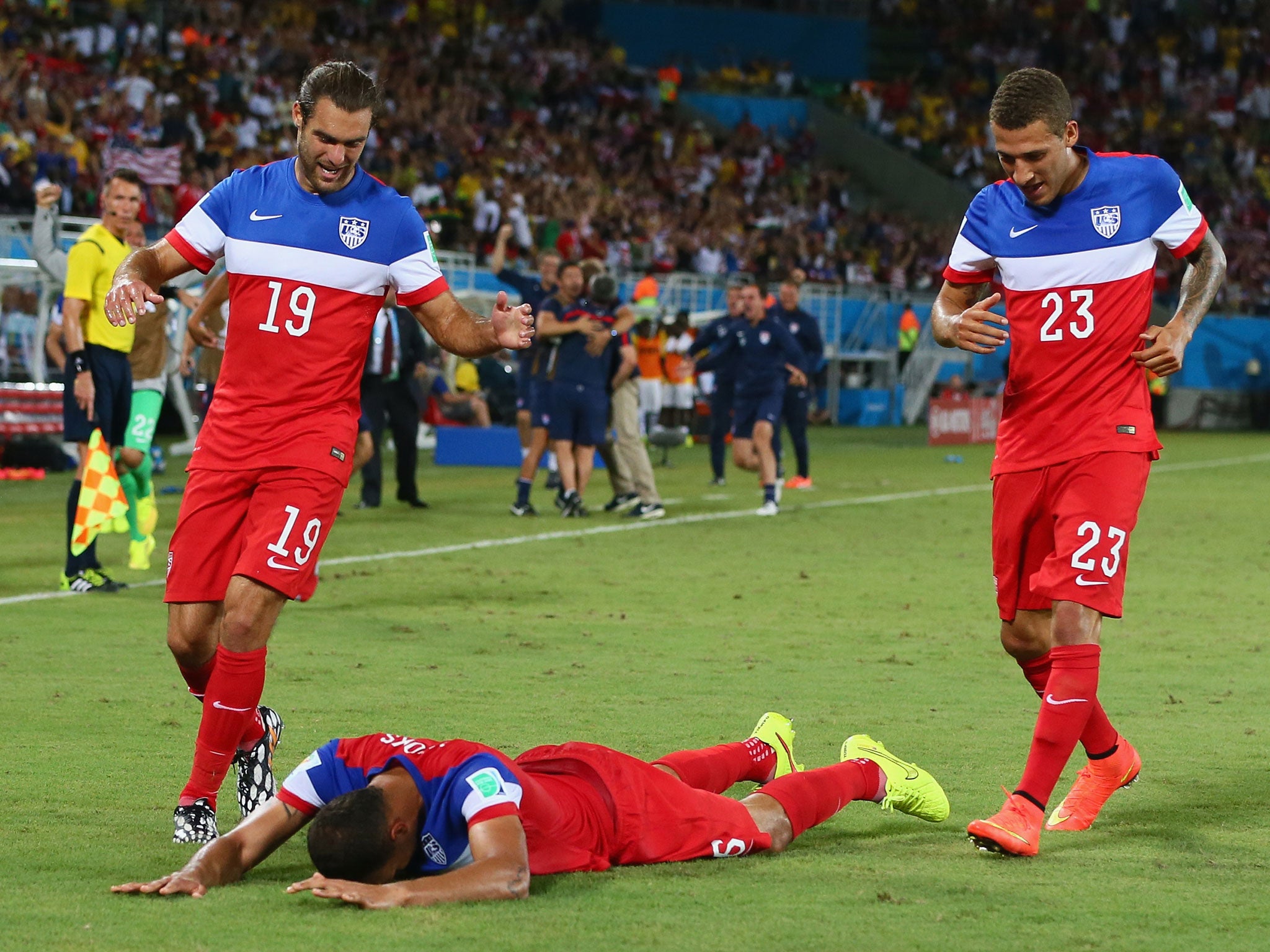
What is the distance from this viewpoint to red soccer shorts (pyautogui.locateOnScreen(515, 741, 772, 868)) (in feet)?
15.4

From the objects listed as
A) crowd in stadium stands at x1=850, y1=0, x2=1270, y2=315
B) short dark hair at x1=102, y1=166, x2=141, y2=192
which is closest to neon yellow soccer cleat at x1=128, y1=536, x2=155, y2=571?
short dark hair at x1=102, y1=166, x2=141, y2=192

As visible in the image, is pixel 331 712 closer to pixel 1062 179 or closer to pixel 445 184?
pixel 1062 179

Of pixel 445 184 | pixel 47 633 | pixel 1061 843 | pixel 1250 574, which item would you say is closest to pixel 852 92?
pixel 445 184

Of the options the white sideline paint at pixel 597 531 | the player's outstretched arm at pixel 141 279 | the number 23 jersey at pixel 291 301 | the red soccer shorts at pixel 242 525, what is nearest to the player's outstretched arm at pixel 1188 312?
the number 23 jersey at pixel 291 301

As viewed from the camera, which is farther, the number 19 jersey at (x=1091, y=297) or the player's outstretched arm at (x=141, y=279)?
the number 19 jersey at (x=1091, y=297)

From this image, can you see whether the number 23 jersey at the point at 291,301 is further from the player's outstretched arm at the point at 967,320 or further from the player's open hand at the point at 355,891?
the player's outstretched arm at the point at 967,320

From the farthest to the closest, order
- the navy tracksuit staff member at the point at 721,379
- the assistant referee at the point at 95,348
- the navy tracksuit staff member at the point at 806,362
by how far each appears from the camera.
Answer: the navy tracksuit staff member at the point at 806,362, the navy tracksuit staff member at the point at 721,379, the assistant referee at the point at 95,348

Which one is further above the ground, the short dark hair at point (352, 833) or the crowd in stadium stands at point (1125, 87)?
the crowd in stadium stands at point (1125, 87)

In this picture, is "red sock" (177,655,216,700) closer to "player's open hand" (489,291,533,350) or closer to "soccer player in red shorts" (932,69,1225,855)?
"player's open hand" (489,291,533,350)

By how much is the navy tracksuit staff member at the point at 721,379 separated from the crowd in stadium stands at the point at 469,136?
8.18 m

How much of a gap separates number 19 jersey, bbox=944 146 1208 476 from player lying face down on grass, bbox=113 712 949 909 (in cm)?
136

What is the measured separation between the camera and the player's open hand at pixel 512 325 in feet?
17.1

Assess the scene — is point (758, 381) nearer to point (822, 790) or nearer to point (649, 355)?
point (649, 355)

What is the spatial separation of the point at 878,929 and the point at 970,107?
141 ft
